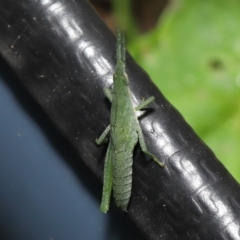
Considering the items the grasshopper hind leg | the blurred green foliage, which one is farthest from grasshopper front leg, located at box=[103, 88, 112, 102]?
the blurred green foliage

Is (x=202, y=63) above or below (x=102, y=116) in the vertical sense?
below

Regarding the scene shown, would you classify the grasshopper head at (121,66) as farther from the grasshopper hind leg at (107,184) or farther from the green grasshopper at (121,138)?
the grasshopper hind leg at (107,184)

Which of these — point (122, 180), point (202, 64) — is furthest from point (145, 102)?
point (202, 64)

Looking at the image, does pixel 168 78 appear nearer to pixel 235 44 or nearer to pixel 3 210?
pixel 235 44

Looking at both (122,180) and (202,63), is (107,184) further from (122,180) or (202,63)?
(202,63)

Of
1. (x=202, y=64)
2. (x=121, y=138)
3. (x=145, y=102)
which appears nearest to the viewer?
(x=145, y=102)

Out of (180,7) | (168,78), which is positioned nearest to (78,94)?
(168,78)

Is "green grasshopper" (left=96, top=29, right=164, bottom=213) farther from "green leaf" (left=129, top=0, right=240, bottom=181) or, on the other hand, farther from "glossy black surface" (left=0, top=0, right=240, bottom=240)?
"green leaf" (left=129, top=0, right=240, bottom=181)
